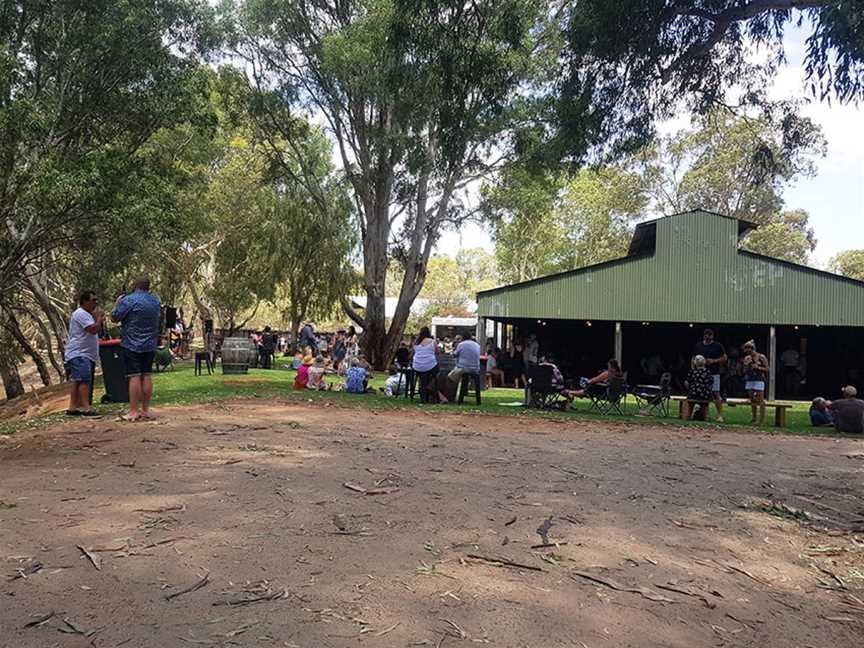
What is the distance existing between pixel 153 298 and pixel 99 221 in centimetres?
358

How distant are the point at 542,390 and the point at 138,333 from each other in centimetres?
770

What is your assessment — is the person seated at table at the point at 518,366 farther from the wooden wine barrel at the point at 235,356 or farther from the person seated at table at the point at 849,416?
the person seated at table at the point at 849,416

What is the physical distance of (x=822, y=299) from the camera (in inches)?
796

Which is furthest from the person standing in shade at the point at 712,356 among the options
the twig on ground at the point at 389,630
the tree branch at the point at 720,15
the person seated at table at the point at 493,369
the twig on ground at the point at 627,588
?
the twig on ground at the point at 389,630

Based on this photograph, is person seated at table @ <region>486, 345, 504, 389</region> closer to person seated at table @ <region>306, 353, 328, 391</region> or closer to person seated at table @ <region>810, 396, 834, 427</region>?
person seated at table @ <region>306, 353, 328, 391</region>

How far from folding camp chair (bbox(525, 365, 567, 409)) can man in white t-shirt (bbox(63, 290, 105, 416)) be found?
767cm

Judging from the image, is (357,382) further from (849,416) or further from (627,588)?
(627,588)

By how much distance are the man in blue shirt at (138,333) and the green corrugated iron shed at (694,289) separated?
14616 millimetres

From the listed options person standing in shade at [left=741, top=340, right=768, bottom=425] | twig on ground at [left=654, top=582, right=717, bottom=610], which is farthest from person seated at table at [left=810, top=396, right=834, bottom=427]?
twig on ground at [left=654, top=582, right=717, bottom=610]

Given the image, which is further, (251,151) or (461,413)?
(251,151)

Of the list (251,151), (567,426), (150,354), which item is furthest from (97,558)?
(251,151)

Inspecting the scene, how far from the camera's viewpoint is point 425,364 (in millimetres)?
13250

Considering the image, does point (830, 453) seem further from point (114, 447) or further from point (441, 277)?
point (441, 277)

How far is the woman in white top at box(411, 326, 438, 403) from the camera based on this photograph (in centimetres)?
1317
